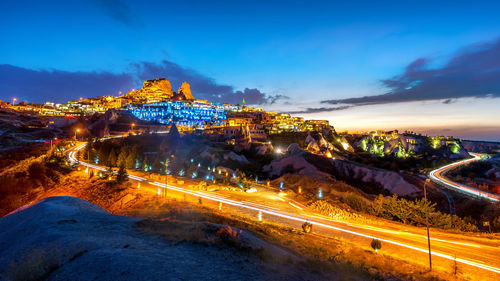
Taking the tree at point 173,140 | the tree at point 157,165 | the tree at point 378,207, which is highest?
the tree at point 173,140

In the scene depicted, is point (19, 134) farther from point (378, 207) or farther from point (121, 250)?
point (378, 207)

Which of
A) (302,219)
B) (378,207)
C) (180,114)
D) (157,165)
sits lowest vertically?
(378,207)

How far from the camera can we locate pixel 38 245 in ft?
27.3

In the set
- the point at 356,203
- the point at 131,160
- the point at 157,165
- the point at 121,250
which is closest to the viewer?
the point at 121,250

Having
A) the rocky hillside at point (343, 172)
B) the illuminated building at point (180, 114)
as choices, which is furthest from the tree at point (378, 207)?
the illuminated building at point (180, 114)

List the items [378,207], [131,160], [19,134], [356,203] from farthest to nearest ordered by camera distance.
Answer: [19,134] → [131,160] → [356,203] → [378,207]

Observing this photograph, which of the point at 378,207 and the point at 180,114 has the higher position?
the point at 180,114

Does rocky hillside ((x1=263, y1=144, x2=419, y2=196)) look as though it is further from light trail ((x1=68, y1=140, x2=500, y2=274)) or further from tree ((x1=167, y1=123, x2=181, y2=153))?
tree ((x1=167, y1=123, x2=181, y2=153))

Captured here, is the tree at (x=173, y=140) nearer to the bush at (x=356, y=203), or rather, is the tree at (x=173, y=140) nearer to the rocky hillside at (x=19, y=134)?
the rocky hillside at (x=19, y=134)

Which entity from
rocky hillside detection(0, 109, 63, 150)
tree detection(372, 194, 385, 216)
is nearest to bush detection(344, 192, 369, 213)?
tree detection(372, 194, 385, 216)

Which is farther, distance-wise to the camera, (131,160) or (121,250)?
(131,160)

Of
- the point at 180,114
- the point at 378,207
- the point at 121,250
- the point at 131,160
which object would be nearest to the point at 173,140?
the point at 131,160

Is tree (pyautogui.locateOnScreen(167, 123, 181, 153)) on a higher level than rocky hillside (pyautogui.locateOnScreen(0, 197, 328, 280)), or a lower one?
higher

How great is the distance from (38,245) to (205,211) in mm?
12866
